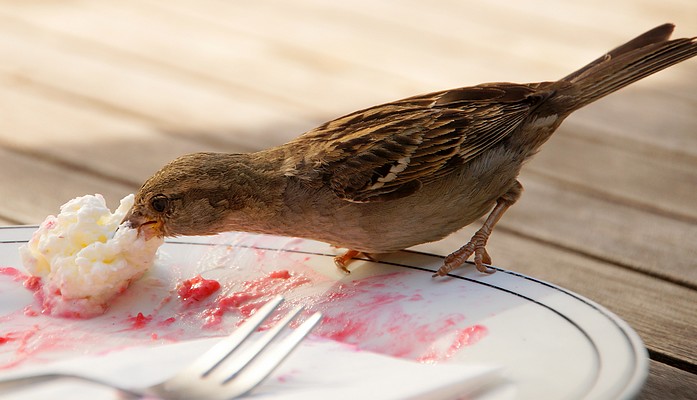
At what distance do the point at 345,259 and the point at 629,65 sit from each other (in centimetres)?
103

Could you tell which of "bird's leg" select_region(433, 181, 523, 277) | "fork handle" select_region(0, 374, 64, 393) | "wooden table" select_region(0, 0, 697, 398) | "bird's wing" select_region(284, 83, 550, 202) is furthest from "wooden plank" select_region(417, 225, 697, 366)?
"fork handle" select_region(0, 374, 64, 393)

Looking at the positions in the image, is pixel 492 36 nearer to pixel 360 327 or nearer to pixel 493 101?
pixel 493 101

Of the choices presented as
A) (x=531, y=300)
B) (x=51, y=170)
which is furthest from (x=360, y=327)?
(x=51, y=170)

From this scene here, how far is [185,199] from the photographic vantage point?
2236 mm

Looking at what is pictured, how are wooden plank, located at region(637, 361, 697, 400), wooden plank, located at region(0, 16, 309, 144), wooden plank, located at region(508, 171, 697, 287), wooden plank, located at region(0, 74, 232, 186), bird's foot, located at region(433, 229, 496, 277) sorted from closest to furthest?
wooden plank, located at region(637, 361, 697, 400) → bird's foot, located at region(433, 229, 496, 277) → wooden plank, located at region(508, 171, 697, 287) → wooden plank, located at region(0, 74, 232, 186) → wooden plank, located at region(0, 16, 309, 144)

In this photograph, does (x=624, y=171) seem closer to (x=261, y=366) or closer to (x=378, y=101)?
(x=378, y=101)

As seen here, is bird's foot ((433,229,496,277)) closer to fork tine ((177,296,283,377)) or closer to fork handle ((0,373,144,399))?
fork tine ((177,296,283,377))

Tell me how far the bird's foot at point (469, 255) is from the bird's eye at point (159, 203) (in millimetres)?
612

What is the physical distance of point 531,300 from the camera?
187 centimetres

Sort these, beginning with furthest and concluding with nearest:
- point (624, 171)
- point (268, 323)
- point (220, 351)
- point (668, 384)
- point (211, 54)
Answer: point (211, 54)
point (624, 171)
point (268, 323)
point (668, 384)
point (220, 351)

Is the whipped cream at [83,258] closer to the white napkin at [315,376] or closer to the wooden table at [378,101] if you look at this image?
the white napkin at [315,376]

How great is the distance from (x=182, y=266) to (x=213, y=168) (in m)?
0.23

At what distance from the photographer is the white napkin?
1.56m

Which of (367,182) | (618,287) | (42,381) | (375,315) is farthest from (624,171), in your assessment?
(42,381)
